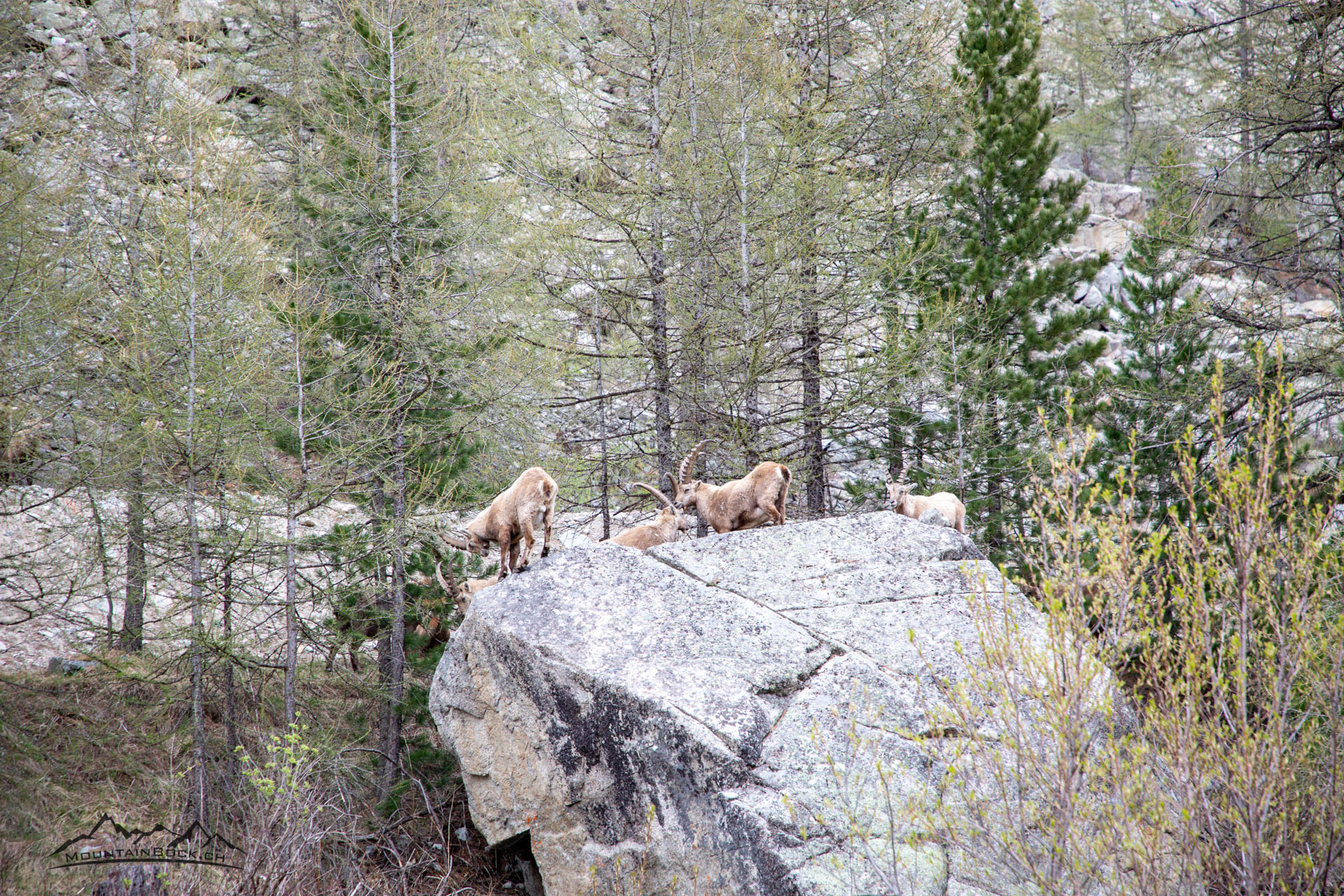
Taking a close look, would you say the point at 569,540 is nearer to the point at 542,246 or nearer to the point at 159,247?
the point at 542,246

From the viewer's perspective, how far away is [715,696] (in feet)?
21.0

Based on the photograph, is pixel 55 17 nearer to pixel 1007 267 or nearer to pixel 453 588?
pixel 453 588

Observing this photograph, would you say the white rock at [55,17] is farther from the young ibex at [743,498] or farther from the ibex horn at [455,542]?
the young ibex at [743,498]

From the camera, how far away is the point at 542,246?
1185 centimetres

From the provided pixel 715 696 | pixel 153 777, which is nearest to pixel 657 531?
pixel 715 696

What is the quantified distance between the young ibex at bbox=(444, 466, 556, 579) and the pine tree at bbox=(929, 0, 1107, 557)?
9.29 m

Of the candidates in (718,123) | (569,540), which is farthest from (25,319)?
(569,540)

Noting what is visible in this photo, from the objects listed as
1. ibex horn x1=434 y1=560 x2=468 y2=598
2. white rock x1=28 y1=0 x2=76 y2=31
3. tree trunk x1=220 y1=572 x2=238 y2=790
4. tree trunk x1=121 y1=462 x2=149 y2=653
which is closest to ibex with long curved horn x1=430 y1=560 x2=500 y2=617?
ibex horn x1=434 y1=560 x2=468 y2=598

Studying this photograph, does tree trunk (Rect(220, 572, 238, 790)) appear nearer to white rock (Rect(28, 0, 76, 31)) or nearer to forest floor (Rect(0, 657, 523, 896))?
forest floor (Rect(0, 657, 523, 896))

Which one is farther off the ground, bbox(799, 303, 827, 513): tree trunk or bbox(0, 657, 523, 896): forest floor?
bbox(799, 303, 827, 513): tree trunk

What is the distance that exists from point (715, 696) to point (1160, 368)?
489 inches

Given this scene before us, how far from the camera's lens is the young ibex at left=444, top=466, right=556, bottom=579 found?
8117mm

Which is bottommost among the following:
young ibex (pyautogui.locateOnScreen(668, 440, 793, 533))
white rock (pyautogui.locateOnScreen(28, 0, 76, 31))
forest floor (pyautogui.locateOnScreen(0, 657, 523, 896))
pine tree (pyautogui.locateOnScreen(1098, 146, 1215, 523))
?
forest floor (pyautogui.locateOnScreen(0, 657, 523, 896))

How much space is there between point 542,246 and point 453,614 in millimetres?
5036
